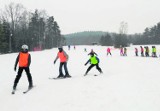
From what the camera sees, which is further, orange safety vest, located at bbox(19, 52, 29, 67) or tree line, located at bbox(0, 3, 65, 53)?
tree line, located at bbox(0, 3, 65, 53)

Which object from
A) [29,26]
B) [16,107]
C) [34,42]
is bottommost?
[16,107]

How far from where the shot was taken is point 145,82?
9117mm

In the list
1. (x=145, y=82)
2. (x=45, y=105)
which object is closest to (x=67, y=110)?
(x=45, y=105)

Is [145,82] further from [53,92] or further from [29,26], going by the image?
[29,26]

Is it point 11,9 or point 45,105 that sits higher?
point 11,9

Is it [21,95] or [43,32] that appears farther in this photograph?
[43,32]

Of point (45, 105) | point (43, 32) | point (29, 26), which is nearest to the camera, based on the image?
point (45, 105)

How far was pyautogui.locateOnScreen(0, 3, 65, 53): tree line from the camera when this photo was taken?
5923 centimetres

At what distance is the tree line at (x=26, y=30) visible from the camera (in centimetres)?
5923

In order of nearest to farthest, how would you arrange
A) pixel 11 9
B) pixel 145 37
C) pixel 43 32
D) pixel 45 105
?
pixel 45 105 < pixel 11 9 < pixel 43 32 < pixel 145 37

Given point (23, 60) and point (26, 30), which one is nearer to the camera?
point (23, 60)

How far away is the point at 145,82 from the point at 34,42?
7267 centimetres

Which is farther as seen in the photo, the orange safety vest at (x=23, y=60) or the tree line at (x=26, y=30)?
the tree line at (x=26, y=30)

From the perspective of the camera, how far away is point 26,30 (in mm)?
74500
